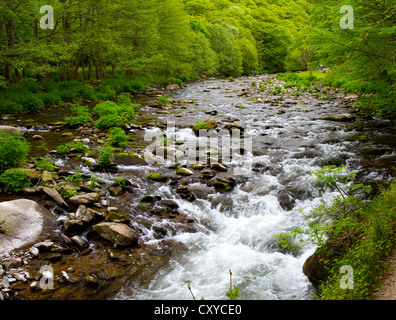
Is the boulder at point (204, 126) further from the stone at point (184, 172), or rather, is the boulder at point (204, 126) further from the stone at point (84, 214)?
the stone at point (84, 214)

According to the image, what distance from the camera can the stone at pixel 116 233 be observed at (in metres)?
5.63

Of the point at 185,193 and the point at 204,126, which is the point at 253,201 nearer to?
the point at 185,193

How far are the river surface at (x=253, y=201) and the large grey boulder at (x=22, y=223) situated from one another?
1.79 metres

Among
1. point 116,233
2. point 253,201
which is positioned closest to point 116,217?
point 116,233

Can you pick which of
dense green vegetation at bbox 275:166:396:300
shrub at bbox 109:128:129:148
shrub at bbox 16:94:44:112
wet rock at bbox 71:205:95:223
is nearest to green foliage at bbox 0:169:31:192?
wet rock at bbox 71:205:95:223

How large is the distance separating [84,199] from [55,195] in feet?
2.24

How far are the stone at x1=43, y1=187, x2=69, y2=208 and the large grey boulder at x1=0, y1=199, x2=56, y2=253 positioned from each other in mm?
398

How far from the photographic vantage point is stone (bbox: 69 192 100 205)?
6574 mm

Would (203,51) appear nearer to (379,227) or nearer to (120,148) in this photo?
(120,148)

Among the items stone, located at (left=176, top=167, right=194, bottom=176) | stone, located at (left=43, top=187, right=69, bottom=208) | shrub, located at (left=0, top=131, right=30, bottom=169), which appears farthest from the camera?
stone, located at (left=176, top=167, right=194, bottom=176)

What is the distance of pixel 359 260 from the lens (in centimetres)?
377

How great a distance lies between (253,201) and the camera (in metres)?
7.94

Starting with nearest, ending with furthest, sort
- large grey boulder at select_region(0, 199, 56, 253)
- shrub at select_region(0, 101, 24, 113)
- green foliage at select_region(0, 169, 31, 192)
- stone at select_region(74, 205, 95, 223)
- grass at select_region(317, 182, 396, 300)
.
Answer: grass at select_region(317, 182, 396, 300)
large grey boulder at select_region(0, 199, 56, 253)
stone at select_region(74, 205, 95, 223)
green foliage at select_region(0, 169, 31, 192)
shrub at select_region(0, 101, 24, 113)

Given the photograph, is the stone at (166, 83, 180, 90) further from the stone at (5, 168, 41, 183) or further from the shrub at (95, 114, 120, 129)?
the stone at (5, 168, 41, 183)
